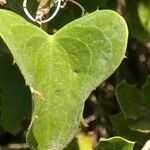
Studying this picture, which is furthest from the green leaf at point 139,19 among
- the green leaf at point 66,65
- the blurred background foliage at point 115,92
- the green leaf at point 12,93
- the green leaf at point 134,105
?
the green leaf at point 66,65

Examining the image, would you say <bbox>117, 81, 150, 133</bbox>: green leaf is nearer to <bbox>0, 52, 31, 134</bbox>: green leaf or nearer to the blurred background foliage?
the blurred background foliage

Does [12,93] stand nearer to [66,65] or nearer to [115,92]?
[115,92]

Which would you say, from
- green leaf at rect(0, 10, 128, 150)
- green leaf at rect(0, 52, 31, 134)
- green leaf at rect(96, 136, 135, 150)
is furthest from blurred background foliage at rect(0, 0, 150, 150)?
green leaf at rect(0, 10, 128, 150)

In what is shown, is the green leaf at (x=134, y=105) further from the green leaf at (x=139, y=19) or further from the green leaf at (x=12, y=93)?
the green leaf at (x=12, y=93)

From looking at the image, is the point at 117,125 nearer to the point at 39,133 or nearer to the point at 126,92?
the point at 126,92

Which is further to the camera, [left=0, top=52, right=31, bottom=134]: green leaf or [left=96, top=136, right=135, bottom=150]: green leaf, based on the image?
[left=0, top=52, right=31, bottom=134]: green leaf

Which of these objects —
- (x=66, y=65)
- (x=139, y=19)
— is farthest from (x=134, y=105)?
(x=66, y=65)
